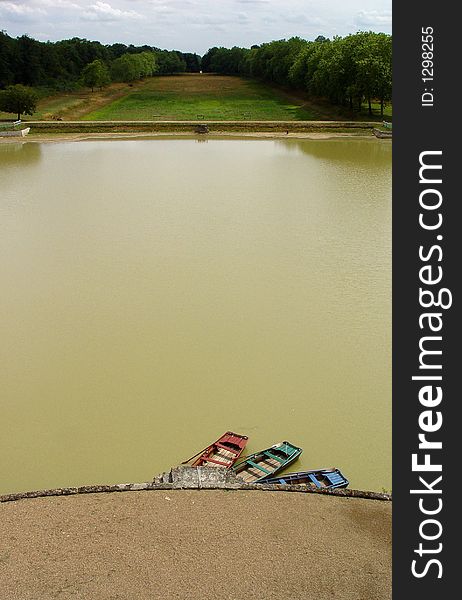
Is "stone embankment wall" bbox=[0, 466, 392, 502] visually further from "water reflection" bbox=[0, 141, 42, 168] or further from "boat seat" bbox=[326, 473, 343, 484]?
"water reflection" bbox=[0, 141, 42, 168]

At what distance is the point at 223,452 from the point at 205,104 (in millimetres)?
59943

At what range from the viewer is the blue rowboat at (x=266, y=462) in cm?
999

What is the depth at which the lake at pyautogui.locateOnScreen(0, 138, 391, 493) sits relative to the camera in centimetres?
1097

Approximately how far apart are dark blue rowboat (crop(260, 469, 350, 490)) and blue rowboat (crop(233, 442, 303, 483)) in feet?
0.59

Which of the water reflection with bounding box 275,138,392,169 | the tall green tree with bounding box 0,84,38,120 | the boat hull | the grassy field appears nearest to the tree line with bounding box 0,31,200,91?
the grassy field

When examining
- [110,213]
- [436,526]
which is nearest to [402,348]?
[436,526]

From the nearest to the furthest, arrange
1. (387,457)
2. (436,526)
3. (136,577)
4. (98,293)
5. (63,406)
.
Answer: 1. (436,526)
2. (136,577)
3. (387,457)
4. (63,406)
5. (98,293)

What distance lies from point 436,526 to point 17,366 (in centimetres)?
1024

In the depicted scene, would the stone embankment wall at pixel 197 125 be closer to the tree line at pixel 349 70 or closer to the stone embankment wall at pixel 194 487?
the tree line at pixel 349 70

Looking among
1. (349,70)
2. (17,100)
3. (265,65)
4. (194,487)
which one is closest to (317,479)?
(194,487)

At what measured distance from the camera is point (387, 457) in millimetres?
10586

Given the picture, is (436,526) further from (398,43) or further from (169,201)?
(169,201)

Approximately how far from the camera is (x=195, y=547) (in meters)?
8.02

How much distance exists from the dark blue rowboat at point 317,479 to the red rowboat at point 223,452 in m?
0.74
